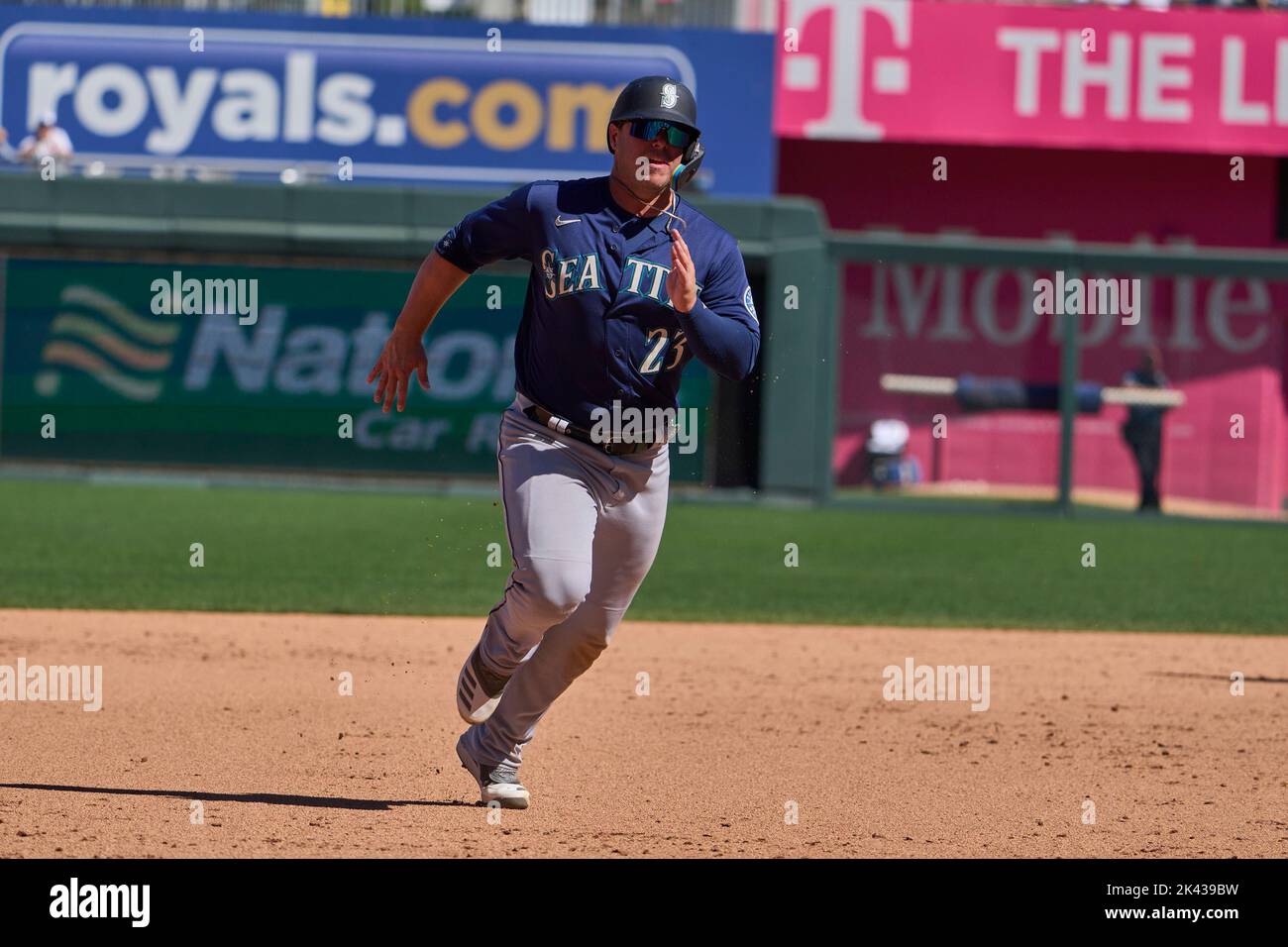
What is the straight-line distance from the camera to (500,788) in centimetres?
537

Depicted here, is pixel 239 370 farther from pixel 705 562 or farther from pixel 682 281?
pixel 682 281

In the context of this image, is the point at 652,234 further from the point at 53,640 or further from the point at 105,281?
the point at 105,281

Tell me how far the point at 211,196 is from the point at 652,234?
14593 millimetres

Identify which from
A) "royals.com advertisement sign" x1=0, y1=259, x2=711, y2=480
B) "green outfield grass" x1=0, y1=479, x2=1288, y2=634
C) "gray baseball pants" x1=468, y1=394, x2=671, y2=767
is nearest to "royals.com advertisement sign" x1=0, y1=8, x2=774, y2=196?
"royals.com advertisement sign" x1=0, y1=259, x2=711, y2=480

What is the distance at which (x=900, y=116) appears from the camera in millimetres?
23641

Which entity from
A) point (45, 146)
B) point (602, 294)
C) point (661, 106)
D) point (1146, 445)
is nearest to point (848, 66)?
point (1146, 445)

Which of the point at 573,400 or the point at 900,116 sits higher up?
the point at 900,116

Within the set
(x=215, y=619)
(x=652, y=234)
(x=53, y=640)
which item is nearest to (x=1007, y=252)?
(x=215, y=619)

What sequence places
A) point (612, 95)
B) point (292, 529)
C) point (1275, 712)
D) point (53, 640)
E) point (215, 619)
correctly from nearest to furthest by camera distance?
point (1275, 712)
point (53, 640)
point (215, 619)
point (292, 529)
point (612, 95)

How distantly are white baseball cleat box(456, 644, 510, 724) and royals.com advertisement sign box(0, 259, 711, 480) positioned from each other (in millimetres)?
13216

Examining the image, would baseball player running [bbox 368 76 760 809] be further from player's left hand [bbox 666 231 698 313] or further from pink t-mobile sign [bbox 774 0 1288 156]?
pink t-mobile sign [bbox 774 0 1288 156]

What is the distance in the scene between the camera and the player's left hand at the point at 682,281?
478cm

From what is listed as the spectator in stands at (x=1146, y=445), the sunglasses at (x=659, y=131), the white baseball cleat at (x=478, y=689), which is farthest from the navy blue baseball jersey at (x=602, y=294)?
the spectator in stands at (x=1146, y=445)

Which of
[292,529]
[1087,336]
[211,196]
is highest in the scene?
[211,196]
